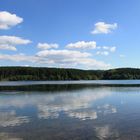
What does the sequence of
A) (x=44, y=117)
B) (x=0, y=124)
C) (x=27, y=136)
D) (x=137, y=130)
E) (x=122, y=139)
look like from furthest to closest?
(x=44, y=117), (x=0, y=124), (x=137, y=130), (x=27, y=136), (x=122, y=139)

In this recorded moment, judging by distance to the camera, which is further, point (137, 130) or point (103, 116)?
point (103, 116)

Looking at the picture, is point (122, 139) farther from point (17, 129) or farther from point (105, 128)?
point (17, 129)

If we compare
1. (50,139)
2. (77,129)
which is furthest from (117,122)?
(50,139)

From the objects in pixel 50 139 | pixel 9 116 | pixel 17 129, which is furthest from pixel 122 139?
pixel 9 116

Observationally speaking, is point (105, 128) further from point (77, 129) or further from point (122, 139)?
point (122, 139)

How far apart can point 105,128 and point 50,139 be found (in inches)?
180

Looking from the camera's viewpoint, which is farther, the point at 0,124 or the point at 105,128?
the point at 0,124

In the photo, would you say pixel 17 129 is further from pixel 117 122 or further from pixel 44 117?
pixel 117 122

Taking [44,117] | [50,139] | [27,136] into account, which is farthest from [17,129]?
[44,117]

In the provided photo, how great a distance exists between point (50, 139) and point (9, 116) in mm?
10372

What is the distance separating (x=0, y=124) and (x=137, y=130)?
9899 mm

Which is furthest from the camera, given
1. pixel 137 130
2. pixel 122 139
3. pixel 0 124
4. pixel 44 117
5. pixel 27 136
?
pixel 44 117

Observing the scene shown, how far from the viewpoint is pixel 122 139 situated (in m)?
16.8

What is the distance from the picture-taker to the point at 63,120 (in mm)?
23500
